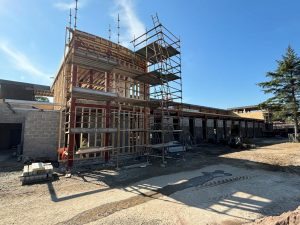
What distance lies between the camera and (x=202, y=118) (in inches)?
1005

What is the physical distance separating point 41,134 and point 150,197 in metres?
9.21

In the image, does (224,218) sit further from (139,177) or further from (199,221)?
(139,177)

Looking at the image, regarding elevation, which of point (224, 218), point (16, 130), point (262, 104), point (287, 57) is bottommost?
point (224, 218)

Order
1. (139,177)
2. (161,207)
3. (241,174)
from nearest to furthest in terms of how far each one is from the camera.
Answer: (161,207)
(139,177)
(241,174)

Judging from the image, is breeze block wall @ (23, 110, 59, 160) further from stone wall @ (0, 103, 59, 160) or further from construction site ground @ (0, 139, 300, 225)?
construction site ground @ (0, 139, 300, 225)

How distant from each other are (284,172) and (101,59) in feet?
37.9

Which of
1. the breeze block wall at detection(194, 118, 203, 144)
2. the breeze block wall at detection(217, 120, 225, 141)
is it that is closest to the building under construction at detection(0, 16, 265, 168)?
the breeze block wall at detection(194, 118, 203, 144)

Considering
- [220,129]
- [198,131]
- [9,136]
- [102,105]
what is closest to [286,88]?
[220,129]

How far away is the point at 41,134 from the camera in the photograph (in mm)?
11867

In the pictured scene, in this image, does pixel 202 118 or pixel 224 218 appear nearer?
pixel 224 218

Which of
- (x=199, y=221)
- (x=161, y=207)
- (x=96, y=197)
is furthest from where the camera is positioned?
(x=96, y=197)

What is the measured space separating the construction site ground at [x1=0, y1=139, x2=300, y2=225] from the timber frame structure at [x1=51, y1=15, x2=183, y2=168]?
7.82 ft

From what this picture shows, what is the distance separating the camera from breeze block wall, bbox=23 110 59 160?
452 inches

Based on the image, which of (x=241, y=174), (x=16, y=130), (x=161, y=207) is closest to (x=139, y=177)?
(x=161, y=207)
